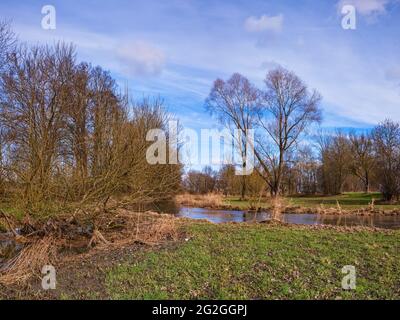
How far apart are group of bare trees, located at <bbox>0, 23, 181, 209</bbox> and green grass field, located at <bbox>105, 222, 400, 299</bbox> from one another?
264 cm

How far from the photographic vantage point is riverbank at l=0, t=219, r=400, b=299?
5.92 m

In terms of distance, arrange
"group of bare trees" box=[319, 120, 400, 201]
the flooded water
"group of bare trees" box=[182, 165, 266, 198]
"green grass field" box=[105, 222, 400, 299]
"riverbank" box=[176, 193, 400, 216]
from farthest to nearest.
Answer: "group of bare trees" box=[319, 120, 400, 201] < "group of bare trees" box=[182, 165, 266, 198] < "riverbank" box=[176, 193, 400, 216] < the flooded water < "green grass field" box=[105, 222, 400, 299]

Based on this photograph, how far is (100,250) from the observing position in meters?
9.66

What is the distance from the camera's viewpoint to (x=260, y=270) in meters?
7.09

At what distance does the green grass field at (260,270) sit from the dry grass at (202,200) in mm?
19590

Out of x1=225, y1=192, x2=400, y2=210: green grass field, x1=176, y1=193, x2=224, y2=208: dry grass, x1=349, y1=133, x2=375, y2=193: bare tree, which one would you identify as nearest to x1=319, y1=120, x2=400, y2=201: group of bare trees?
x1=349, y1=133, x2=375, y2=193: bare tree

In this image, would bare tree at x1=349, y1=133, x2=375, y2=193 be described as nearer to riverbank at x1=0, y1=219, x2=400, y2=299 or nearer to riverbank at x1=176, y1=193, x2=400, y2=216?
riverbank at x1=176, y1=193, x2=400, y2=216

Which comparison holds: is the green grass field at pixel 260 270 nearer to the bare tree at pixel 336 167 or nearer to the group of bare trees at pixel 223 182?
the group of bare trees at pixel 223 182

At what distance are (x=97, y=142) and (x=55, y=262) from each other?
3529 millimetres

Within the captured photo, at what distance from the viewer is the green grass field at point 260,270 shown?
5855 mm

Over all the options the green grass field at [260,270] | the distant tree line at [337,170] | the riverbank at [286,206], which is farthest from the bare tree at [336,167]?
the green grass field at [260,270]
